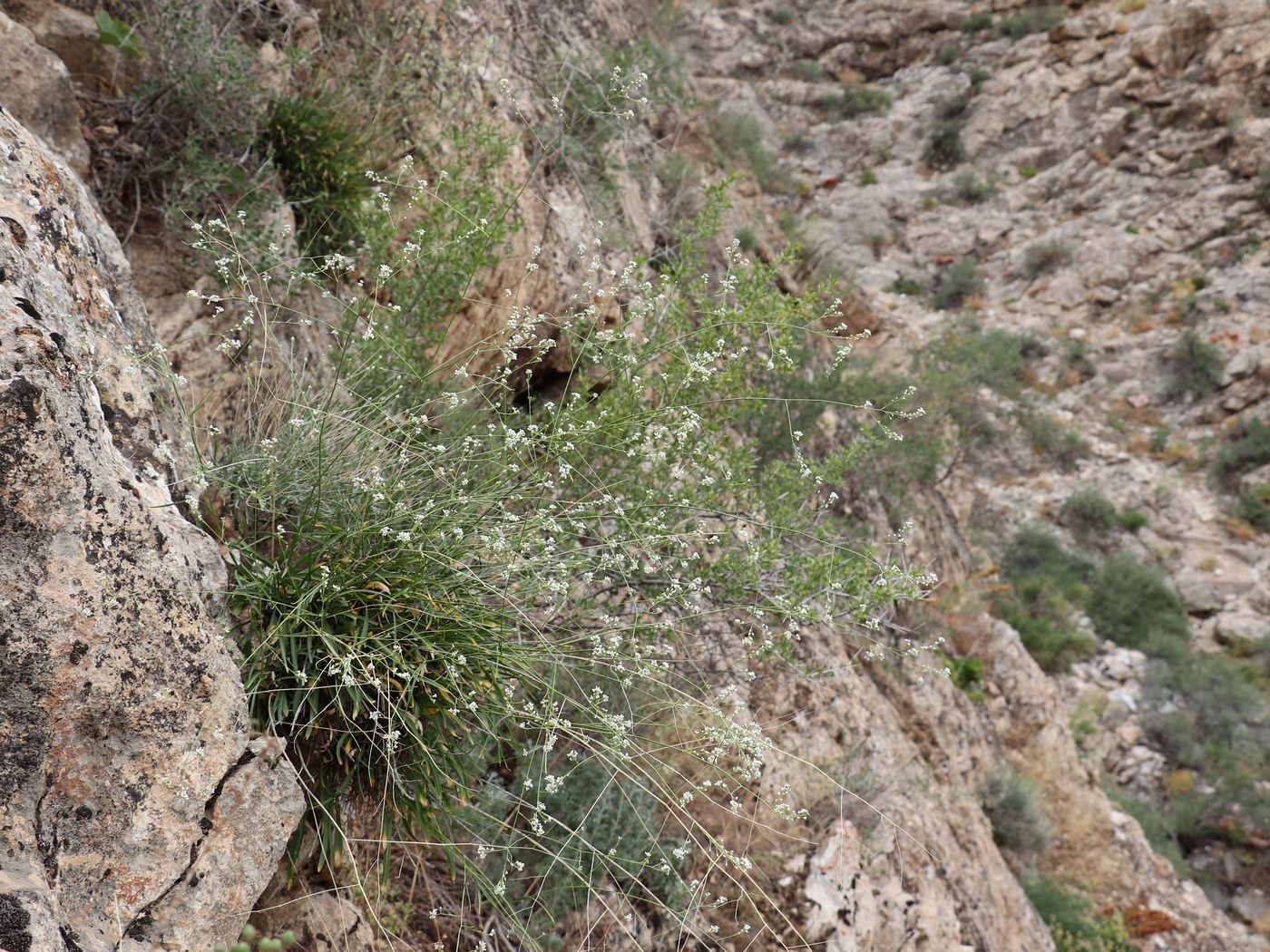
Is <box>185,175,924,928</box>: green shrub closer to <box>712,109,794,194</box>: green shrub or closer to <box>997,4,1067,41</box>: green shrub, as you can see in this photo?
<box>712,109,794,194</box>: green shrub

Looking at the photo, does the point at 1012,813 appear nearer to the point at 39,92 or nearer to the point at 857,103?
the point at 39,92

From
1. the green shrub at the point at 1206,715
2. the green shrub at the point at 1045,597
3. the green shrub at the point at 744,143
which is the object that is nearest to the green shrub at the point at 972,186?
the green shrub at the point at 744,143

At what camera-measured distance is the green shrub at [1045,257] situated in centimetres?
1725

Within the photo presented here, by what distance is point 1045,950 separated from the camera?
5.27m

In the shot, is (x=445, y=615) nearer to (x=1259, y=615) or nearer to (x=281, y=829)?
(x=281, y=829)

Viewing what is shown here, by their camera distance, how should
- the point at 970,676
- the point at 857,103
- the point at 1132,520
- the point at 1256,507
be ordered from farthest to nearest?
the point at 857,103 < the point at 1132,520 < the point at 1256,507 < the point at 970,676

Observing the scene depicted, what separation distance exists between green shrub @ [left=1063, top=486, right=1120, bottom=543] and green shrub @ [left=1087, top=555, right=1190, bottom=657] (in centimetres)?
80

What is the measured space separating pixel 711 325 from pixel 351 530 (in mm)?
1471

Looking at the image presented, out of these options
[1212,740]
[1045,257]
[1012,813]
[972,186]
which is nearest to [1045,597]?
[1212,740]

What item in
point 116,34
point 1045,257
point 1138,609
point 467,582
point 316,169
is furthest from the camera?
point 1045,257

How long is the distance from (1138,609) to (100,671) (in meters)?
14.0

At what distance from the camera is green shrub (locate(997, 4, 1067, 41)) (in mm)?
20422

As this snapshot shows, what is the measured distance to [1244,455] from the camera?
547 inches

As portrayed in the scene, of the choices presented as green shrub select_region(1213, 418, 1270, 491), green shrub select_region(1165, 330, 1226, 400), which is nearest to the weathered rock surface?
green shrub select_region(1213, 418, 1270, 491)
